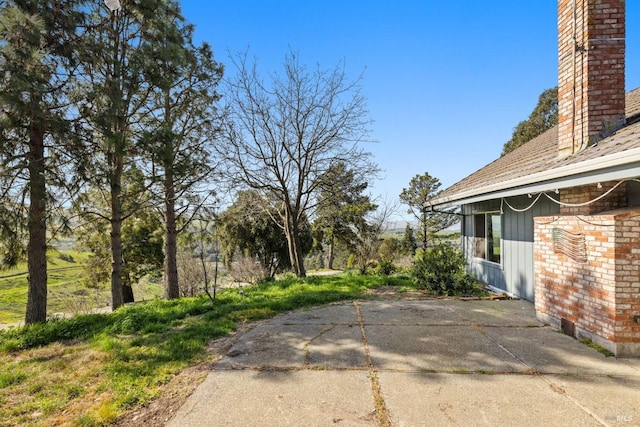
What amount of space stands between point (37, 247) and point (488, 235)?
9.77 metres

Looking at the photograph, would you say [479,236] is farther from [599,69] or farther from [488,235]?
[599,69]

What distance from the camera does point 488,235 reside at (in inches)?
302

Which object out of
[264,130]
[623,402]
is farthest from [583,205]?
[264,130]

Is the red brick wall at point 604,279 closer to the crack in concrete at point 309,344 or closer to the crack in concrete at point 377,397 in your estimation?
the crack in concrete at point 377,397

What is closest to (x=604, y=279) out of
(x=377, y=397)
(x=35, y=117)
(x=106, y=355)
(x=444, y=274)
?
(x=377, y=397)

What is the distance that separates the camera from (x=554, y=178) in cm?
407

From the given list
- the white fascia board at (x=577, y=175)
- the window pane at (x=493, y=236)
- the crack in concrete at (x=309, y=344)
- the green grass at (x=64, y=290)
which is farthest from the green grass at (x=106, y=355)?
the green grass at (x=64, y=290)

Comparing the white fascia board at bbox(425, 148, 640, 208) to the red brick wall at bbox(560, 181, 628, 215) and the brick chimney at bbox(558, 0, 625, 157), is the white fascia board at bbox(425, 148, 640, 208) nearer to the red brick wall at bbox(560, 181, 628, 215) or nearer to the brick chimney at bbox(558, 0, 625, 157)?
the red brick wall at bbox(560, 181, 628, 215)

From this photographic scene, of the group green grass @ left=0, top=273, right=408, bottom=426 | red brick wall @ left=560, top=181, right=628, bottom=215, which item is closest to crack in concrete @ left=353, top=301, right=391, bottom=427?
green grass @ left=0, top=273, right=408, bottom=426

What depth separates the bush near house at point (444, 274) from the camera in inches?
272

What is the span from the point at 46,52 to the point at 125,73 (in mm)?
1366

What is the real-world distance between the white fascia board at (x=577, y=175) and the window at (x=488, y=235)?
151 centimetres

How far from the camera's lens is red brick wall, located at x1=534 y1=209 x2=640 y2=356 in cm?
327

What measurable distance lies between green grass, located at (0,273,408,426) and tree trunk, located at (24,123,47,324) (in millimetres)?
1084
